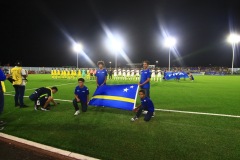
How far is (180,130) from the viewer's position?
587 centimetres

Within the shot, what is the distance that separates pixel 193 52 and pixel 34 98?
265ft

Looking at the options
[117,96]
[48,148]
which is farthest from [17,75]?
[48,148]

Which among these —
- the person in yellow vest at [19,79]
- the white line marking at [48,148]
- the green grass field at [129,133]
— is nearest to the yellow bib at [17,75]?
the person in yellow vest at [19,79]

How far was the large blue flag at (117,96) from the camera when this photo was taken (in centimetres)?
Result: 805

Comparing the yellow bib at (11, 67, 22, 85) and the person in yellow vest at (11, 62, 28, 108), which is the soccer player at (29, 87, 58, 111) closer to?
the person in yellow vest at (11, 62, 28, 108)

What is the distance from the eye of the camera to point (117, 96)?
841 cm

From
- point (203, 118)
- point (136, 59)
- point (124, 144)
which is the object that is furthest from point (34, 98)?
point (136, 59)

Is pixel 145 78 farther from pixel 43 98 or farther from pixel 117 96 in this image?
pixel 43 98

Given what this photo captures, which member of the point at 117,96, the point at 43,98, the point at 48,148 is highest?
the point at 117,96

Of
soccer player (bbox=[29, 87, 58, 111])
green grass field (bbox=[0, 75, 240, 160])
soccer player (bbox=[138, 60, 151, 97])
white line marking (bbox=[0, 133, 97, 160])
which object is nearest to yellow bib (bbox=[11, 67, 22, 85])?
soccer player (bbox=[29, 87, 58, 111])

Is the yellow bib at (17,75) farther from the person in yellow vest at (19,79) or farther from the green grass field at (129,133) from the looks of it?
the green grass field at (129,133)

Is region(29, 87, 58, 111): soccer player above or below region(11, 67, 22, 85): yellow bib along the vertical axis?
below

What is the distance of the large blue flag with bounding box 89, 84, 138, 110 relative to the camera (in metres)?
8.05

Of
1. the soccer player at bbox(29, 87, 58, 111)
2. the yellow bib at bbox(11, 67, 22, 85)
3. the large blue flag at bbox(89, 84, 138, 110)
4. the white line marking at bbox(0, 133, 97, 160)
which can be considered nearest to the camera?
the white line marking at bbox(0, 133, 97, 160)
